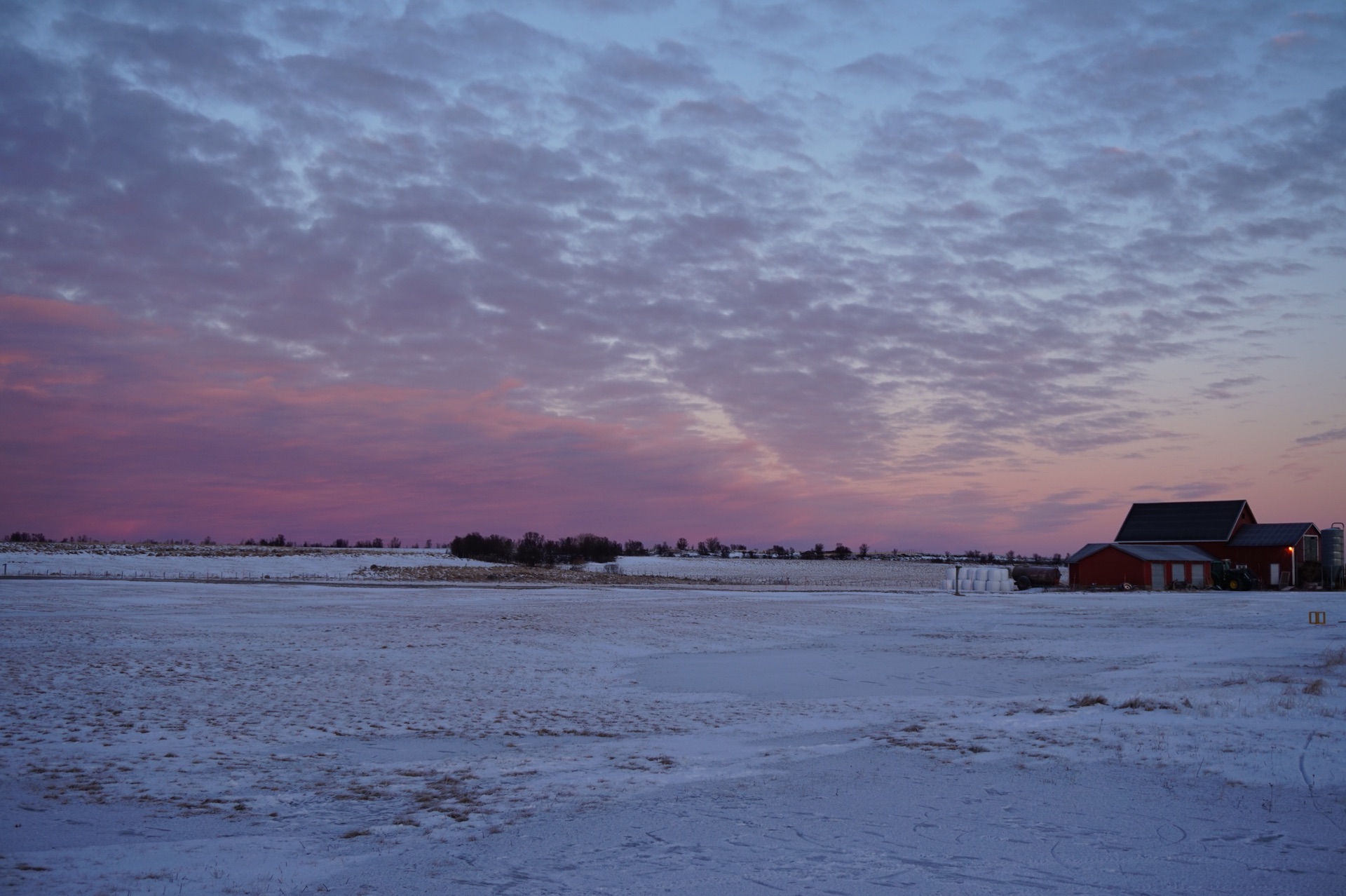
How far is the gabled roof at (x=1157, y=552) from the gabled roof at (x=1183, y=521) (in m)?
1.57

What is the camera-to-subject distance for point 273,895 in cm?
652

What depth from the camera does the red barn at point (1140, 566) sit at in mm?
63406

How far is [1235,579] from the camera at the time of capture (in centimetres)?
6247

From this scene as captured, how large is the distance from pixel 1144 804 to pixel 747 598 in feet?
149

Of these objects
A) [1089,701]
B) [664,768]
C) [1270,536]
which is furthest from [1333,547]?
[664,768]

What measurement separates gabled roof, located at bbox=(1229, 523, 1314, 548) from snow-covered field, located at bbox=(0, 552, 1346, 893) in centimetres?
5016

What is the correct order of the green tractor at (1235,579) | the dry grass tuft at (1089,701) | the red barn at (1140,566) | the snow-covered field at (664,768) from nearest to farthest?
the snow-covered field at (664,768), the dry grass tuft at (1089,701), the green tractor at (1235,579), the red barn at (1140,566)

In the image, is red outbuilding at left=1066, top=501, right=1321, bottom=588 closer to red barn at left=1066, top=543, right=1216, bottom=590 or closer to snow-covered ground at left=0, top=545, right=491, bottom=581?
red barn at left=1066, top=543, right=1216, bottom=590

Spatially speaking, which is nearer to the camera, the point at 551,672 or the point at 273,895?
the point at 273,895

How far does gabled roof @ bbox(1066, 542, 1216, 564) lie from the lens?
64.0 meters

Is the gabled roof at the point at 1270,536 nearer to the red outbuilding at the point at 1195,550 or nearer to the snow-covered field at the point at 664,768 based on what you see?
the red outbuilding at the point at 1195,550

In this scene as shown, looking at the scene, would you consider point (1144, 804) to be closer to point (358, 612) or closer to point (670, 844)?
point (670, 844)

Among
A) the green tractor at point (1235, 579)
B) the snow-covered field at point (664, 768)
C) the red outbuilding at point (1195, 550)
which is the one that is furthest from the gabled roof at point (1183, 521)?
the snow-covered field at point (664, 768)

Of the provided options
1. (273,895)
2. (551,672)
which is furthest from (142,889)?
(551,672)
